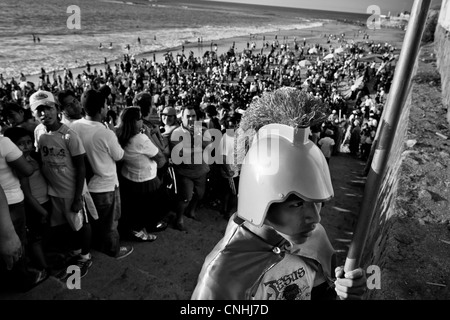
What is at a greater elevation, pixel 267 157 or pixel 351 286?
pixel 267 157

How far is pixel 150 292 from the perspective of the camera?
144 inches

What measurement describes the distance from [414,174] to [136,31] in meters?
64.7

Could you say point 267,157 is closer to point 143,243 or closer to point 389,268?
point 389,268

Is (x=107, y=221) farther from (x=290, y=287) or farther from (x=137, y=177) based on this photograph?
(x=290, y=287)

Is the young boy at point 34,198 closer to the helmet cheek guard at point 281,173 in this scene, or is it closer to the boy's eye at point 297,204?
the helmet cheek guard at point 281,173

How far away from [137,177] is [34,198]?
1346 millimetres

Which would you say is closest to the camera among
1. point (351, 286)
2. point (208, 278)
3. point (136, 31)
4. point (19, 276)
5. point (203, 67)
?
point (208, 278)

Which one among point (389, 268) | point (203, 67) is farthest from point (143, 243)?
point (203, 67)

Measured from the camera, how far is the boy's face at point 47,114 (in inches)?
134

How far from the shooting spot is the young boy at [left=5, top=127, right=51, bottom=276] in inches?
129

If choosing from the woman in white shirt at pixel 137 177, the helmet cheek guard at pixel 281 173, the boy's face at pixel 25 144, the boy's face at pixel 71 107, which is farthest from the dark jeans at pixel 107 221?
the helmet cheek guard at pixel 281 173

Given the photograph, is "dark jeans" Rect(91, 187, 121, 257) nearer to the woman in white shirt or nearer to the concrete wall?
the woman in white shirt

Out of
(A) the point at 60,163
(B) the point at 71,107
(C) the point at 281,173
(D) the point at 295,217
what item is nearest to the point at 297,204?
(D) the point at 295,217

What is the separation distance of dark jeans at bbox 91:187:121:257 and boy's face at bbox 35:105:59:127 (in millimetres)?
972
